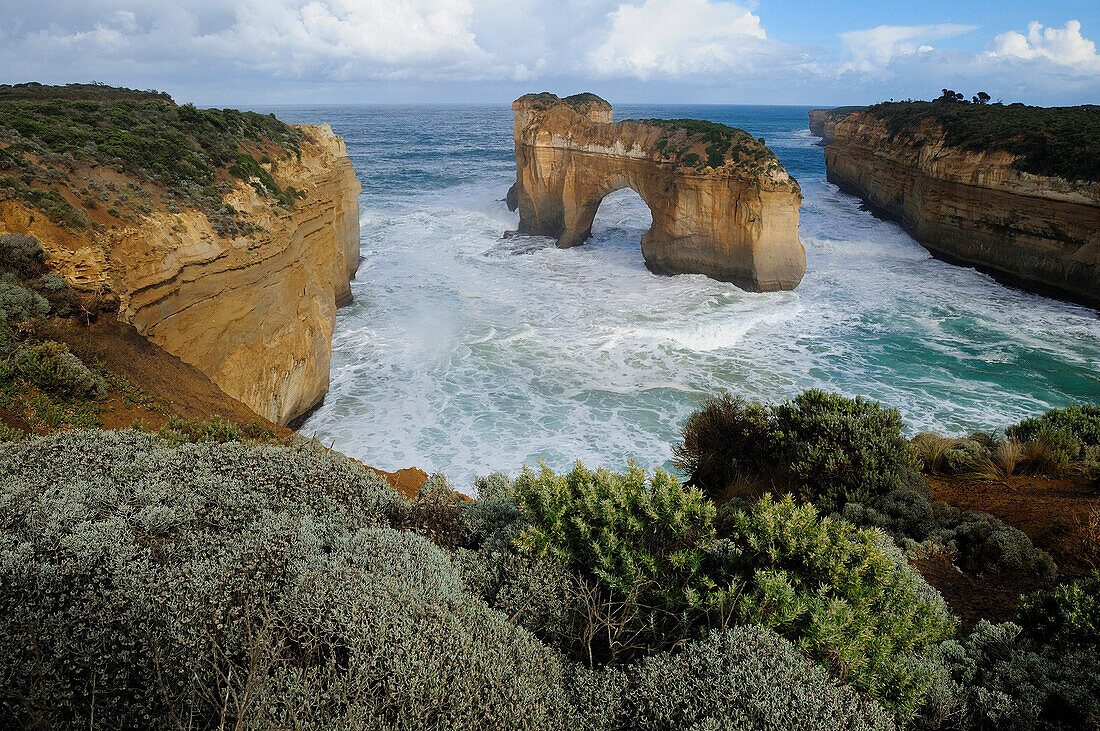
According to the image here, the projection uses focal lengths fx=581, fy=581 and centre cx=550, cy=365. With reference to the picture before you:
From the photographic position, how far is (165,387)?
26.3 ft

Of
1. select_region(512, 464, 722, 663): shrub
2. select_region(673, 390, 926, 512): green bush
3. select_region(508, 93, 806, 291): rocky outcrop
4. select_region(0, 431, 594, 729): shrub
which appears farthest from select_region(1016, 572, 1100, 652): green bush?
select_region(508, 93, 806, 291): rocky outcrop

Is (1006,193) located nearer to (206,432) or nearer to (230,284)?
(230,284)

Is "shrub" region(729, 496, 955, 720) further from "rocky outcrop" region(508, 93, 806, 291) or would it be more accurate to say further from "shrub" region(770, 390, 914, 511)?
"rocky outcrop" region(508, 93, 806, 291)

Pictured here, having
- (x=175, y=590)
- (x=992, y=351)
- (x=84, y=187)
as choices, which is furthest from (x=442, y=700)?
(x=992, y=351)

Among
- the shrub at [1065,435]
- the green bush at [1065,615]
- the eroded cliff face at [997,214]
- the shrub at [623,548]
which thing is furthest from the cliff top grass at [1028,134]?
the shrub at [623,548]

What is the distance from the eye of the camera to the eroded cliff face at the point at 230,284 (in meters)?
8.30

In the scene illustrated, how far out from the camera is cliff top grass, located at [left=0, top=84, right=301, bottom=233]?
8.62 meters

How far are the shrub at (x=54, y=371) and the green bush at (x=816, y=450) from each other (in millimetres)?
8225

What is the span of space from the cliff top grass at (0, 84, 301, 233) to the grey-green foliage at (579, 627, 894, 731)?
31.5 feet

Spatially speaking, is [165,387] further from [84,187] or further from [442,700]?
[442,700]

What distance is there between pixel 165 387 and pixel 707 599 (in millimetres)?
7624

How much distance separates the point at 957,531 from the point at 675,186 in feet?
65.2

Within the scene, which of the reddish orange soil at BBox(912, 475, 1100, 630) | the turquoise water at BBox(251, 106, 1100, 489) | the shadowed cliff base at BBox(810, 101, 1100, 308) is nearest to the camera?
the reddish orange soil at BBox(912, 475, 1100, 630)

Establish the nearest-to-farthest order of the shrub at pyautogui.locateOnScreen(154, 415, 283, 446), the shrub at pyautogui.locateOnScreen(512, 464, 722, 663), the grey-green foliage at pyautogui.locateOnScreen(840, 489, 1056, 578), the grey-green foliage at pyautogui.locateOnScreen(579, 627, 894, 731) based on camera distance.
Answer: the grey-green foliage at pyautogui.locateOnScreen(579, 627, 894, 731) → the shrub at pyautogui.locateOnScreen(512, 464, 722, 663) → the grey-green foliage at pyautogui.locateOnScreen(840, 489, 1056, 578) → the shrub at pyautogui.locateOnScreen(154, 415, 283, 446)
